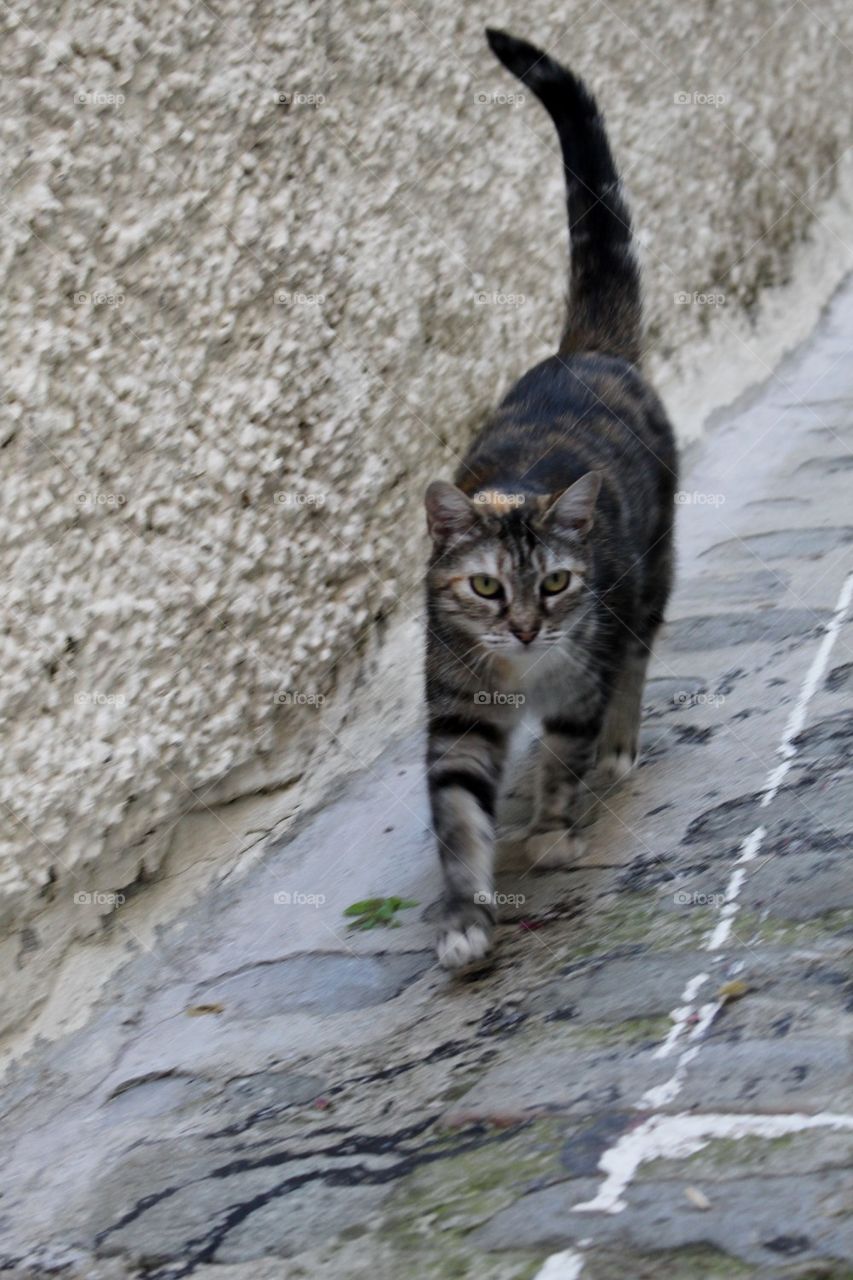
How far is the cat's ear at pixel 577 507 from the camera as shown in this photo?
10.2 ft

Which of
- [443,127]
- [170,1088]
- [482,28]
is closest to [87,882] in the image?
[170,1088]

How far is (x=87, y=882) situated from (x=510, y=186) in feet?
7.82

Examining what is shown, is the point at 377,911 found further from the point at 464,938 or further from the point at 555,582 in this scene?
the point at 555,582

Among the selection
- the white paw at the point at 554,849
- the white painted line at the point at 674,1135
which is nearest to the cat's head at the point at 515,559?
the white paw at the point at 554,849

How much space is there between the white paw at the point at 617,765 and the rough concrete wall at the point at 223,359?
64 cm

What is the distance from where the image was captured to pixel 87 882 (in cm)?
308

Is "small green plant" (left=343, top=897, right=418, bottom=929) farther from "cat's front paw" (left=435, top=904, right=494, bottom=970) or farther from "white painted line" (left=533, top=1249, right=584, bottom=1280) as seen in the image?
"white painted line" (left=533, top=1249, right=584, bottom=1280)

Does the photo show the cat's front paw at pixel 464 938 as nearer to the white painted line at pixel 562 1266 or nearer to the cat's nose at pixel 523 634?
the cat's nose at pixel 523 634

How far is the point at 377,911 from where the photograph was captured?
316 centimetres

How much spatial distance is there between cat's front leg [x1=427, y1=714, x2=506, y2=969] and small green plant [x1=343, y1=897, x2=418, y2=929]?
0.18 meters

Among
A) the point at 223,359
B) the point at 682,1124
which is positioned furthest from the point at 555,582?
the point at 682,1124

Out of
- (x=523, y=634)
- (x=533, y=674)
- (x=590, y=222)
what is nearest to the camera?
(x=523, y=634)

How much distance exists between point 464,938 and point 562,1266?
97 cm

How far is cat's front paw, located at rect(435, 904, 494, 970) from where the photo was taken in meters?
2.84
